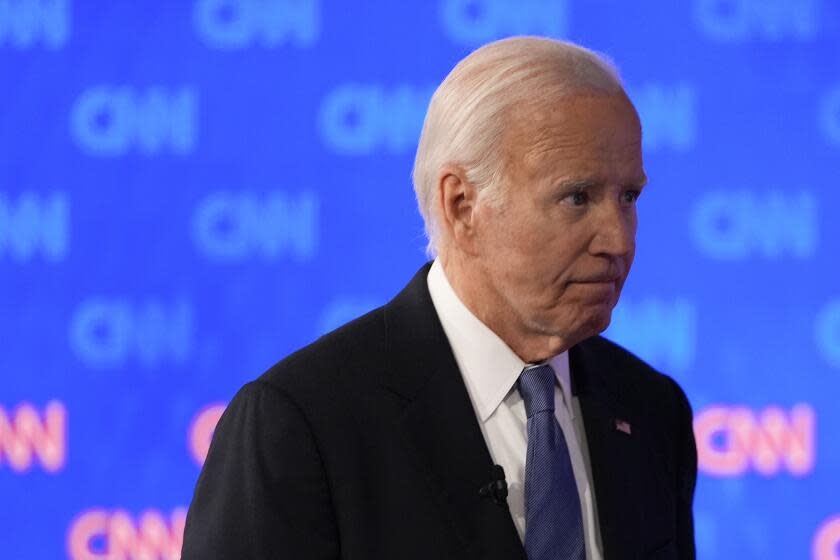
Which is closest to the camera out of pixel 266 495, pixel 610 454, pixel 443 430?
pixel 266 495

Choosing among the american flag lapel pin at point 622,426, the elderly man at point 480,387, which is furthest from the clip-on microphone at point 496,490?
the american flag lapel pin at point 622,426

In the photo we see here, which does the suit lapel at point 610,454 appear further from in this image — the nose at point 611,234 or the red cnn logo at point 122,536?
the red cnn logo at point 122,536

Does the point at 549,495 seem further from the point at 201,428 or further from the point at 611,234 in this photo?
the point at 201,428

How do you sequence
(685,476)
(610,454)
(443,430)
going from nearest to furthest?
(443,430)
(610,454)
(685,476)

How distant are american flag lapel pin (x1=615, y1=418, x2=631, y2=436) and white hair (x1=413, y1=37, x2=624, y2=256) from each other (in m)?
0.35

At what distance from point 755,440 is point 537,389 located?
5.53ft

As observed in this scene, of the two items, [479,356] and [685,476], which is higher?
[479,356]

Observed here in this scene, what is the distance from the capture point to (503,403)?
1.70m

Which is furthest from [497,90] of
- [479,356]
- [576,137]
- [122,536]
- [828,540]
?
[828,540]

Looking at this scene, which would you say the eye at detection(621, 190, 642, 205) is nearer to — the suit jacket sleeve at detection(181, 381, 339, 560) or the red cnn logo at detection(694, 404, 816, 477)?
the suit jacket sleeve at detection(181, 381, 339, 560)

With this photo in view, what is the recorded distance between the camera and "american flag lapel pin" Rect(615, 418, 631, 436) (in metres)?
1.78

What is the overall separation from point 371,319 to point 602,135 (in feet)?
1.26

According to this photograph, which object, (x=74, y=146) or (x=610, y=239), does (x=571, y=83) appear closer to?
(x=610, y=239)

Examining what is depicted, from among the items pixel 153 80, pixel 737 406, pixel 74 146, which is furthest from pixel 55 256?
pixel 737 406
